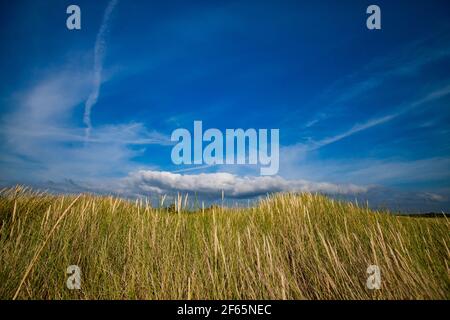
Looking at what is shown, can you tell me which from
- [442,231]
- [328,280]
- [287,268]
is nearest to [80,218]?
[287,268]

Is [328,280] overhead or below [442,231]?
below

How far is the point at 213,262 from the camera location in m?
4.17

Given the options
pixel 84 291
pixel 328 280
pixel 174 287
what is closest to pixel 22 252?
pixel 84 291

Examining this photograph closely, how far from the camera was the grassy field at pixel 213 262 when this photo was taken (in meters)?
3.51

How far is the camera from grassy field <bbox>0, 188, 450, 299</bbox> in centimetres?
351

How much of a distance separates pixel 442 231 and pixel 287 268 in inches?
136

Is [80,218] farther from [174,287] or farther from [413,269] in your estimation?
[413,269]

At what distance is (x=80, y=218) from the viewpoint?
17.7 feet
